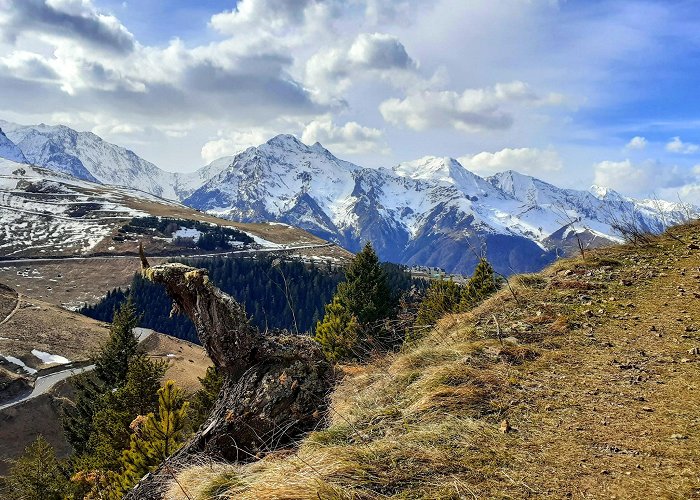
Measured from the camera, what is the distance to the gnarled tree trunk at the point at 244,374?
7656 mm

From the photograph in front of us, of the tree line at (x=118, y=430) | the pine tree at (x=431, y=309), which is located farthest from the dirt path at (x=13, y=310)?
the pine tree at (x=431, y=309)

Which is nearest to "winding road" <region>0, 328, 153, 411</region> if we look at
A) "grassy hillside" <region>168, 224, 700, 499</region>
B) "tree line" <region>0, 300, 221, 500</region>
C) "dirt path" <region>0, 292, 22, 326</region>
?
"tree line" <region>0, 300, 221, 500</region>

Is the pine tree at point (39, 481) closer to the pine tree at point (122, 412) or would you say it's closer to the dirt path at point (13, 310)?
the pine tree at point (122, 412)

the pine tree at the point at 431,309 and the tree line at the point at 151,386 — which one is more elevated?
the pine tree at the point at 431,309

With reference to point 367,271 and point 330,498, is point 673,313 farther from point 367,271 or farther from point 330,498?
point 367,271

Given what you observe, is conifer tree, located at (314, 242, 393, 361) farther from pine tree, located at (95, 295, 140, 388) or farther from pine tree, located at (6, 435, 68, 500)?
pine tree, located at (6, 435, 68, 500)

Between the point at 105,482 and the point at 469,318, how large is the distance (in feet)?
51.3

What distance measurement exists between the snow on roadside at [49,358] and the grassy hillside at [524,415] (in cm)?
6910

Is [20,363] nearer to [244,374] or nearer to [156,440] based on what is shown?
[156,440]

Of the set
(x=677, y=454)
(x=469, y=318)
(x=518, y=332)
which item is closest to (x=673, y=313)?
(x=518, y=332)

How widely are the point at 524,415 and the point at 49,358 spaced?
2954 inches

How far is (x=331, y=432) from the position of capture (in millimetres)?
6145

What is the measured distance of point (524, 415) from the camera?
215 inches

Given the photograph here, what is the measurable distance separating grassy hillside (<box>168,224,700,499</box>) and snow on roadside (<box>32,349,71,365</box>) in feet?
227
